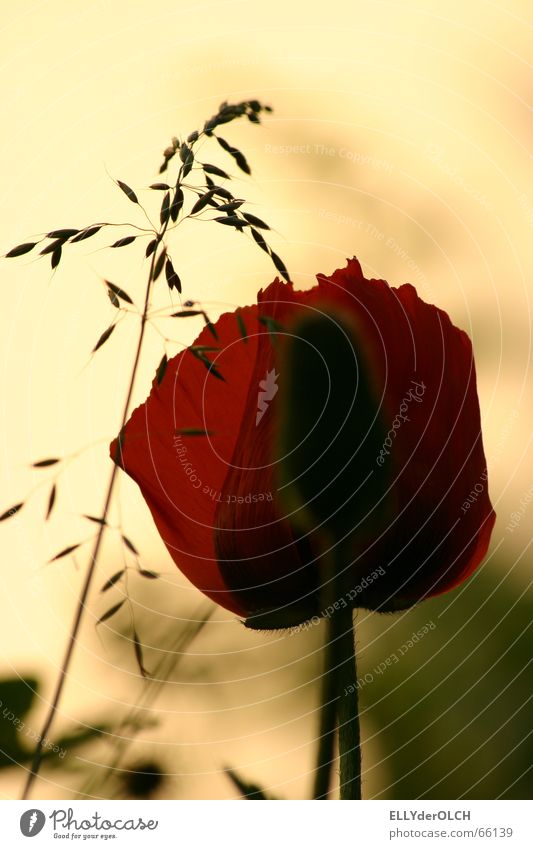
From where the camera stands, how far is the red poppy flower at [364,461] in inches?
10.6

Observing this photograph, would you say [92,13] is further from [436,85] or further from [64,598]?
[64,598]

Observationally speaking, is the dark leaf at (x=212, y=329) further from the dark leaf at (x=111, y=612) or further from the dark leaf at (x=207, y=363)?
the dark leaf at (x=111, y=612)

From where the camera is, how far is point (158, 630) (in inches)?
16.7

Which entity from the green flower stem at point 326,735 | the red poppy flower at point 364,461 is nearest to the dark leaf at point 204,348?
the red poppy flower at point 364,461

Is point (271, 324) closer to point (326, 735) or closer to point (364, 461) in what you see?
point (364, 461)

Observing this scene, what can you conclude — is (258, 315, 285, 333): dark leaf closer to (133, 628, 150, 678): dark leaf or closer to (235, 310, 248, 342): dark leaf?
(235, 310, 248, 342): dark leaf

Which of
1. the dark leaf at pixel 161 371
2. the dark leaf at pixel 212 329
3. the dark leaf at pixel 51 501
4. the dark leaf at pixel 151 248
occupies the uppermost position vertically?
the dark leaf at pixel 151 248

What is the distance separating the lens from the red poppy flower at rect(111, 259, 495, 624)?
0.88 ft

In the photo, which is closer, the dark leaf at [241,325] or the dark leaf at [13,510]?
the dark leaf at [241,325]

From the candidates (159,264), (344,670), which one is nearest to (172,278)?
(159,264)

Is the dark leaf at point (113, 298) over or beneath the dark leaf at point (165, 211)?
beneath

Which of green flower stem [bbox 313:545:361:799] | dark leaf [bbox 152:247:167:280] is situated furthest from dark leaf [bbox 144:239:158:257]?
green flower stem [bbox 313:545:361:799]
